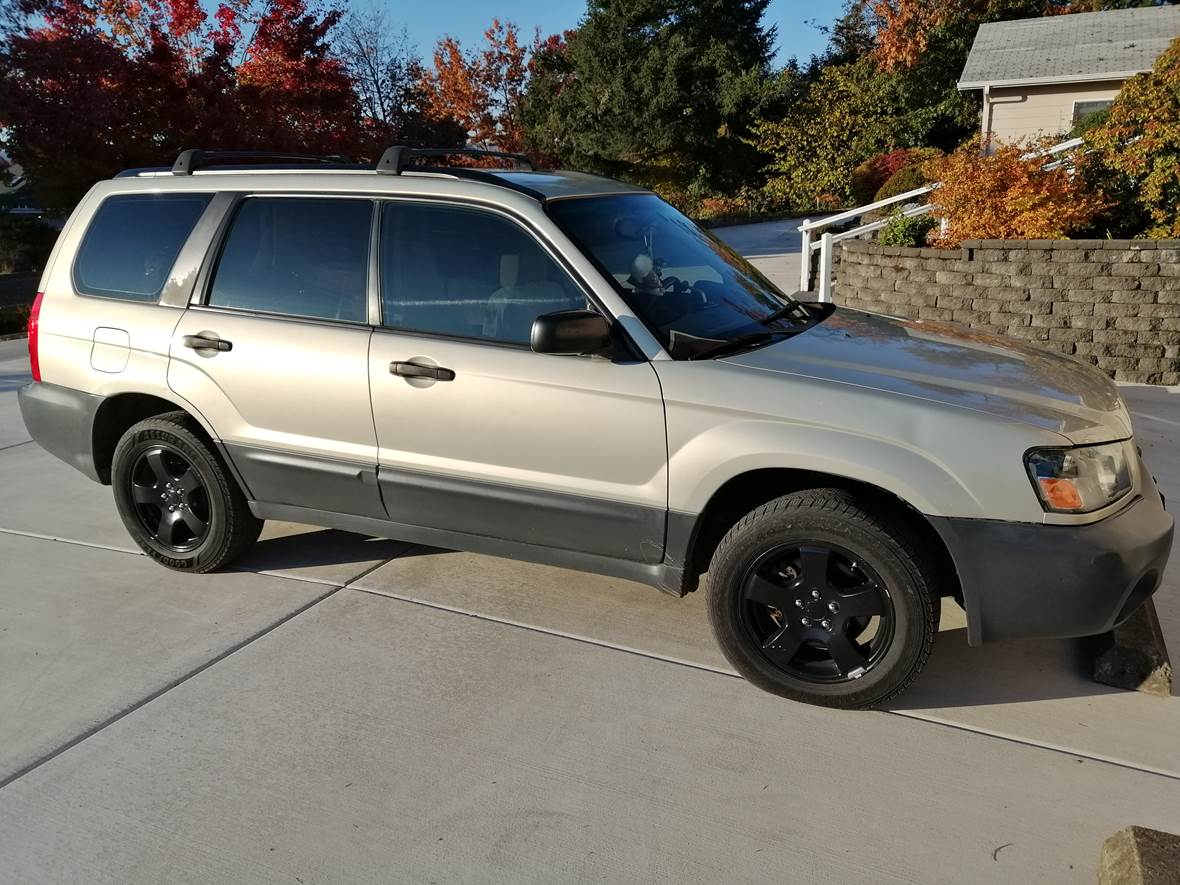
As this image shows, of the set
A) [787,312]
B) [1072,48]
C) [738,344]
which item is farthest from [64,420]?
[1072,48]

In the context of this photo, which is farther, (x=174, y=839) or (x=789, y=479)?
(x=789, y=479)

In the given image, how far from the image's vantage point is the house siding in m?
18.6

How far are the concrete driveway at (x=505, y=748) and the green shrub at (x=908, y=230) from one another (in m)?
6.49

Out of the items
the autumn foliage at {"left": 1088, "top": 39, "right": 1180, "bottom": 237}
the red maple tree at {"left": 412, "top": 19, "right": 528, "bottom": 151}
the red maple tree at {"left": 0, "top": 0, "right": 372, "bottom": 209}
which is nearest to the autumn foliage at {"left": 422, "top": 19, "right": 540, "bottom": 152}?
the red maple tree at {"left": 412, "top": 19, "right": 528, "bottom": 151}

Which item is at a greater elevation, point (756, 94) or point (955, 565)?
point (756, 94)

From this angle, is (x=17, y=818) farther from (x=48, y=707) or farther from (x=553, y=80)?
(x=553, y=80)

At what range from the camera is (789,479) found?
3.55 meters

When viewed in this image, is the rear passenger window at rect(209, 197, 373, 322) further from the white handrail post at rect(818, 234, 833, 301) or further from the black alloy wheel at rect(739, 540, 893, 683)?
the white handrail post at rect(818, 234, 833, 301)

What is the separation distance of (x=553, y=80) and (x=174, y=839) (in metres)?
34.7

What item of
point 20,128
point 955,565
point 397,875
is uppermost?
point 20,128

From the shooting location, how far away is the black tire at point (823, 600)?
3.28 m

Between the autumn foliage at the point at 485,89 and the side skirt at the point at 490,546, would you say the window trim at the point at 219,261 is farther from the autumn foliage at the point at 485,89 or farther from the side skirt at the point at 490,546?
the autumn foliage at the point at 485,89

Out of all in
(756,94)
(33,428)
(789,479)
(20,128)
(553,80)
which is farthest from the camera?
(553,80)

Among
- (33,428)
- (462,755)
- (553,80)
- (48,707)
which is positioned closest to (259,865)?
(462,755)
